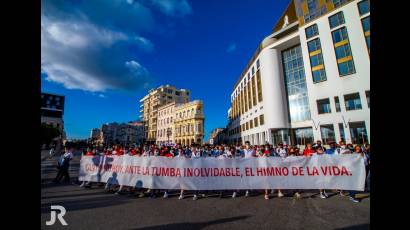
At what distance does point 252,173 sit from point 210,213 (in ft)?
8.51

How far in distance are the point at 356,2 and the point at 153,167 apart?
3694 centimetres

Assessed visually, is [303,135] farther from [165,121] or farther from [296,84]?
[165,121]

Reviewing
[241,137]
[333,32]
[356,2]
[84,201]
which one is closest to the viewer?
[84,201]

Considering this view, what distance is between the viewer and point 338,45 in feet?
101

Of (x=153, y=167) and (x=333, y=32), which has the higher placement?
(x=333, y=32)

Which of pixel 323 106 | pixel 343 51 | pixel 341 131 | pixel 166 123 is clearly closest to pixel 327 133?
pixel 341 131

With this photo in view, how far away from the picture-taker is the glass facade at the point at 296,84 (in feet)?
113

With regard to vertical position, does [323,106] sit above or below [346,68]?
below

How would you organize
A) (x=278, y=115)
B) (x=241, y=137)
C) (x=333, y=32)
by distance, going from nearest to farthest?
(x=333, y=32) < (x=278, y=115) < (x=241, y=137)

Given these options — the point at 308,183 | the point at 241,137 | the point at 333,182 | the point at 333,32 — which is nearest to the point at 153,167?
the point at 308,183
